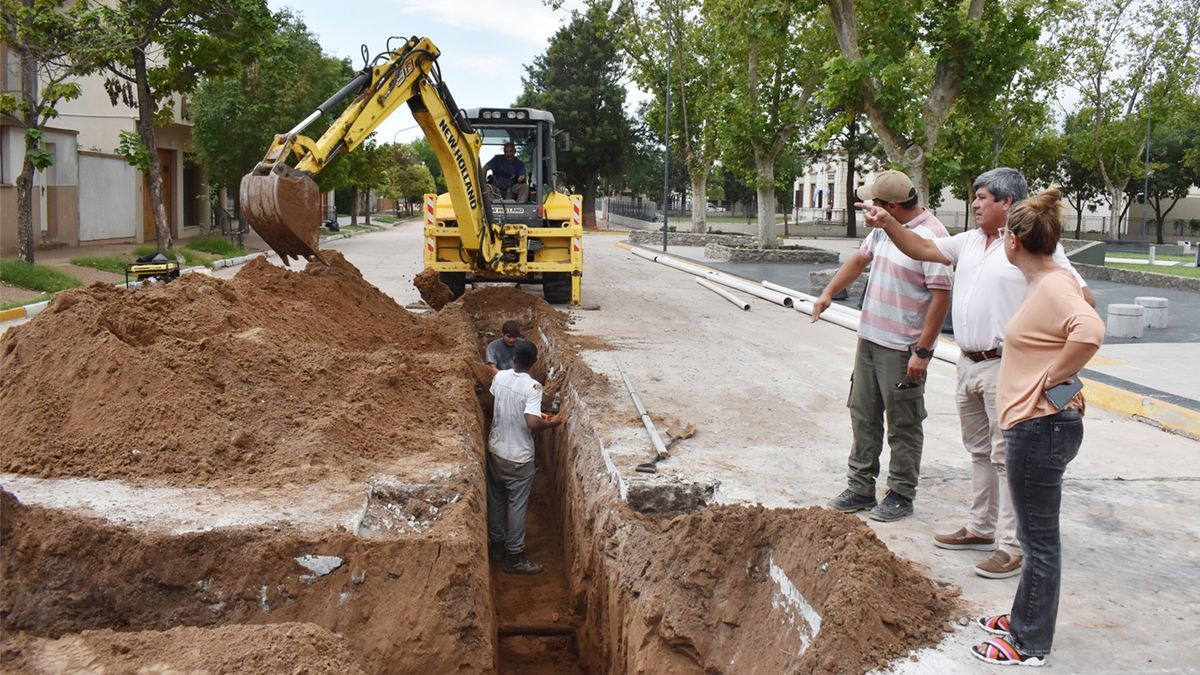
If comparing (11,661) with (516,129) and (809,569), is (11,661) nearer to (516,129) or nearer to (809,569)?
(809,569)

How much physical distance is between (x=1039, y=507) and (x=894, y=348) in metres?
1.84

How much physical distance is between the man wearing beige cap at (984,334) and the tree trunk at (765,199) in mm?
23672

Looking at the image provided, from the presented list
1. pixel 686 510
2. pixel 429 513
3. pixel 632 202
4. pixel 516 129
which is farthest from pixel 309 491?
pixel 632 202

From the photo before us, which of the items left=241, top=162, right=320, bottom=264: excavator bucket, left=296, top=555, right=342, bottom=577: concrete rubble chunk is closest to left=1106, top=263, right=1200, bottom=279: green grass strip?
left=241, top=162, right=320, bottom=264: excavator bucket

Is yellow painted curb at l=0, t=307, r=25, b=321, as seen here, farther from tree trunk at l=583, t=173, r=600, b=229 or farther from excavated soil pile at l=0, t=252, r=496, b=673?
tree trunk at l=583, t=173, r=600, b=229

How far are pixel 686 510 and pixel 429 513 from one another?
1498mm

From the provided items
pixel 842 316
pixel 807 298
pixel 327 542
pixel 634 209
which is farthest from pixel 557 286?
pixel 634 209

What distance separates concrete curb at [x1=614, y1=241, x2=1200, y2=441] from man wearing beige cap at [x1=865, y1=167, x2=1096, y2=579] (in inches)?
146

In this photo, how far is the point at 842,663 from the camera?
3.70 metres

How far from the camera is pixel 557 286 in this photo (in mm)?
15781

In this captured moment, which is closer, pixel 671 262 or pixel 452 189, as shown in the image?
pixel 452 189

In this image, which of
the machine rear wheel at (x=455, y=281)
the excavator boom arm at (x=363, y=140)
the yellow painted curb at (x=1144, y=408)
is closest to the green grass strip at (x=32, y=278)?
the machine rear wheel at (x=455, y=281)

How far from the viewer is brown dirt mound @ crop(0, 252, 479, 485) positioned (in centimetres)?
609

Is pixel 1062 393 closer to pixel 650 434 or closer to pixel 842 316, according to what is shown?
pixel 650 434
